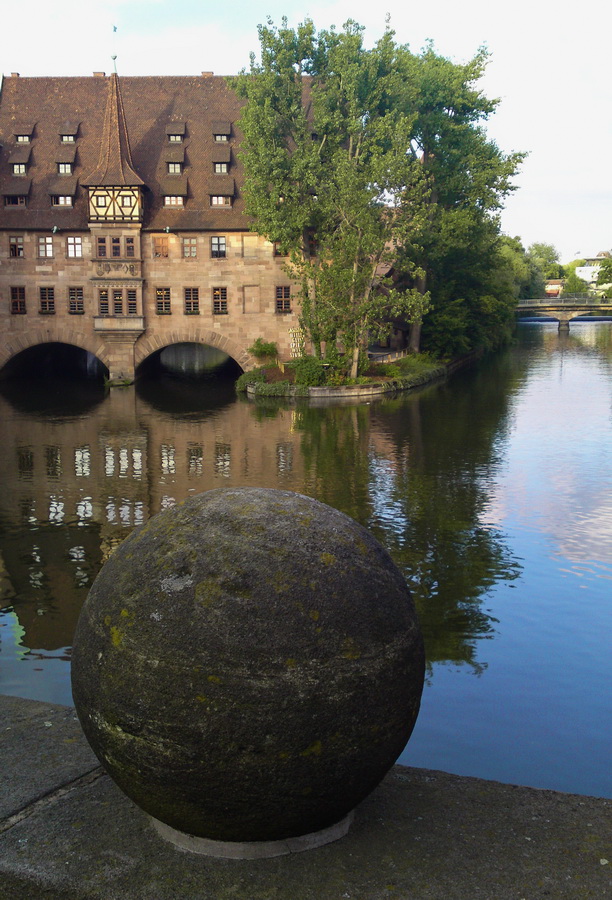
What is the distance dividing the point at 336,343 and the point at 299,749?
4032 cm

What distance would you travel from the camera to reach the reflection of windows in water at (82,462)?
22.4 m

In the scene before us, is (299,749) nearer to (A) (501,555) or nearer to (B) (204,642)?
(B) (204,642)

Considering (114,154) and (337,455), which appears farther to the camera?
(114,154)

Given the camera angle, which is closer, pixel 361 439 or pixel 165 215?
pixel 361 439

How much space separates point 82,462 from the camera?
24.1 meters

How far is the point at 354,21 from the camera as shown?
4194cm

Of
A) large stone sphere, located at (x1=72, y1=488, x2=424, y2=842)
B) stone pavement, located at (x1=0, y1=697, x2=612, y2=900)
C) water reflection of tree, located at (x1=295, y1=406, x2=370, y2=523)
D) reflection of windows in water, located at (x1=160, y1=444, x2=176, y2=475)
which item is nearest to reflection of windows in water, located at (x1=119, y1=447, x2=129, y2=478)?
reflection of windows in water, located at (x1=160, y1=444, x2=176, y2=475)

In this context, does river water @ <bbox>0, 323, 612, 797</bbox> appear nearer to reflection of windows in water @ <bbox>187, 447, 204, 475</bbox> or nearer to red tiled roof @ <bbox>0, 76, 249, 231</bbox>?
reflection of windows in water @ <bbox>187, 447, 204, 475</bbox>

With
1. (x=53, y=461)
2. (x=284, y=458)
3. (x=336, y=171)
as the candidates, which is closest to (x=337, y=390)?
(x=336, y=171)

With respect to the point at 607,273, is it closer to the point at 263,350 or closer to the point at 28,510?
the point at 263,350

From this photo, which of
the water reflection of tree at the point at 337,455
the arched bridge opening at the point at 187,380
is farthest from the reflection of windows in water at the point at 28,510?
the arched bridge opening at the point at 187,380

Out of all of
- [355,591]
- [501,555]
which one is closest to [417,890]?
[355,591]

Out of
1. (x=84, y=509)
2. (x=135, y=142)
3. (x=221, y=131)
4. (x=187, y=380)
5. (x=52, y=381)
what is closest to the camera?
(x=84, y=509)

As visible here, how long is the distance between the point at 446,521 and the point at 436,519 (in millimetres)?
254
